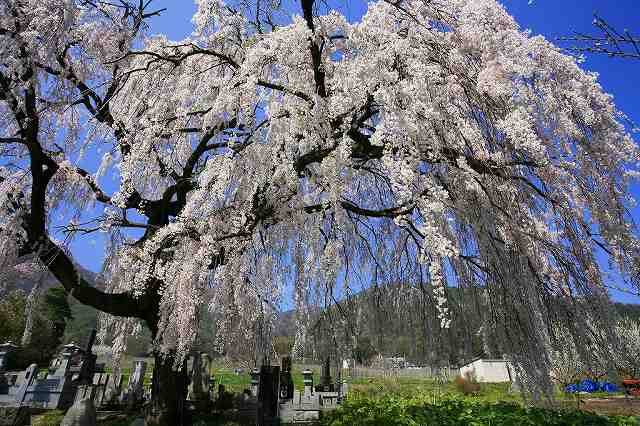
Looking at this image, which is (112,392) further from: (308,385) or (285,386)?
(308,385)

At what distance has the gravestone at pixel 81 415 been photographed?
5277 mm

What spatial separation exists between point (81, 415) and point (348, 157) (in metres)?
5.22

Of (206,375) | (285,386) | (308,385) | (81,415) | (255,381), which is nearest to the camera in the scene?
(81,415)

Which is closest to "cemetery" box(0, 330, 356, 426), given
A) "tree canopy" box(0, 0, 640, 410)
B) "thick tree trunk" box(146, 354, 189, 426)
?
"thick tree trunk" box(146, 354, 189, 426)

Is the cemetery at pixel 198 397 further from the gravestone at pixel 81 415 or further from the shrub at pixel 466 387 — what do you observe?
the shrub at pixel 466 387

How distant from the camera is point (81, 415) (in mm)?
5328

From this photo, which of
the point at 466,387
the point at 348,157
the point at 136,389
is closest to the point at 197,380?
the point at 136,389

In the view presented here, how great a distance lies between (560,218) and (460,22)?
8.76 ft

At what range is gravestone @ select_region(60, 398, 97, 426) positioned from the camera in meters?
5.28

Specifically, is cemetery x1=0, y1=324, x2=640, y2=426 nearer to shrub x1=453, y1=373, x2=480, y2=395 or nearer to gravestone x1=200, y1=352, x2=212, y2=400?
gravestone x1=200, y1=352, x2=212, y2=400

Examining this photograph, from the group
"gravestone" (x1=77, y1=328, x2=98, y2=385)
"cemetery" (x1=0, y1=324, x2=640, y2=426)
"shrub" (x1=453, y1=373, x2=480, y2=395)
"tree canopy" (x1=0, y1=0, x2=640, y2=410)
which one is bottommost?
"shrub" (x1=453, y1=373, x2=480, y2=395)

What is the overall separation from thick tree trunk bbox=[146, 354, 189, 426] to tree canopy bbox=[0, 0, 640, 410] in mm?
1113

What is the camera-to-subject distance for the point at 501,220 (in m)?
4.22

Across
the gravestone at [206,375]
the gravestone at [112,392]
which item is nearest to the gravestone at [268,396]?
the gravestone at [206,375]
